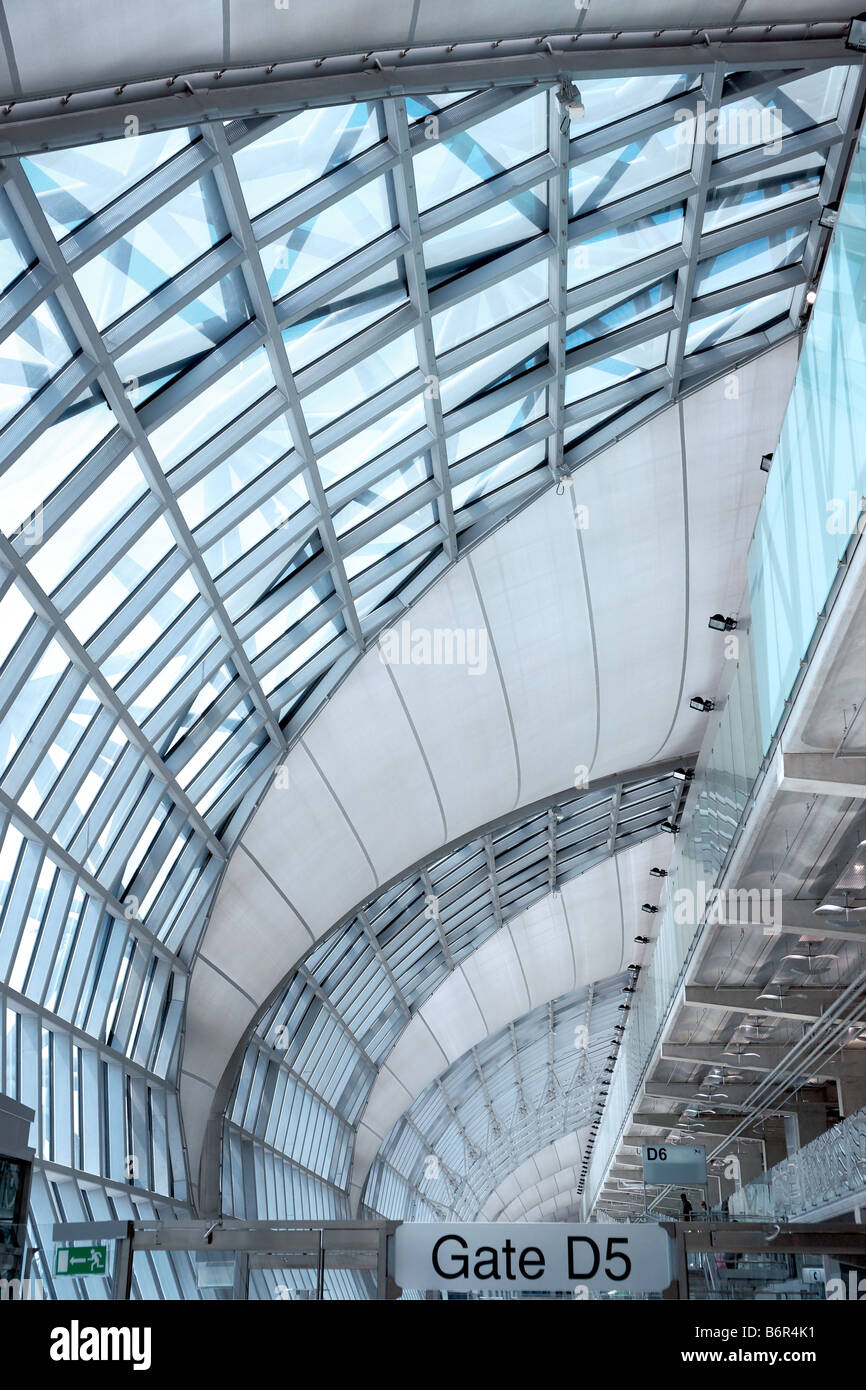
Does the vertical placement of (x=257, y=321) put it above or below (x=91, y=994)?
above

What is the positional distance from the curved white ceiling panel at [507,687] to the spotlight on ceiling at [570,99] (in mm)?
9715

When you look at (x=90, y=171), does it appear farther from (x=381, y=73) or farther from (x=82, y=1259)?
(x=82, y=1259)

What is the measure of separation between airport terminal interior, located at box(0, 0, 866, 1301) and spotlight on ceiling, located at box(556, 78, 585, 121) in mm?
58

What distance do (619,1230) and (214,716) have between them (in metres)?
14.3

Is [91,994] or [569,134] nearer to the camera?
[569,134]

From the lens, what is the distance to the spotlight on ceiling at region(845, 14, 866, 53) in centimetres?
1530

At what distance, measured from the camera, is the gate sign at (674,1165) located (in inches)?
1037

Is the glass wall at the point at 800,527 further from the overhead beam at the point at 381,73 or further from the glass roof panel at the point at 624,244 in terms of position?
the glass roof panel at the point at 624,244

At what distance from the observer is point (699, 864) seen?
2258cm

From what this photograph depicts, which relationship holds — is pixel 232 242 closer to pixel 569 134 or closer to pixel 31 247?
pixel 31 247

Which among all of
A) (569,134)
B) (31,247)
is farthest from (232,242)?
(569,134)

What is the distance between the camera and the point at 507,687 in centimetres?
2917

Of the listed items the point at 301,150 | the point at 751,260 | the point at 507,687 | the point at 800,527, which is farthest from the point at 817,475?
the point at 507,687

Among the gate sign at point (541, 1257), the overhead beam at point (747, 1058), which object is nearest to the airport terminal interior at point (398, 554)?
the gate sign at point (541, 1257)
